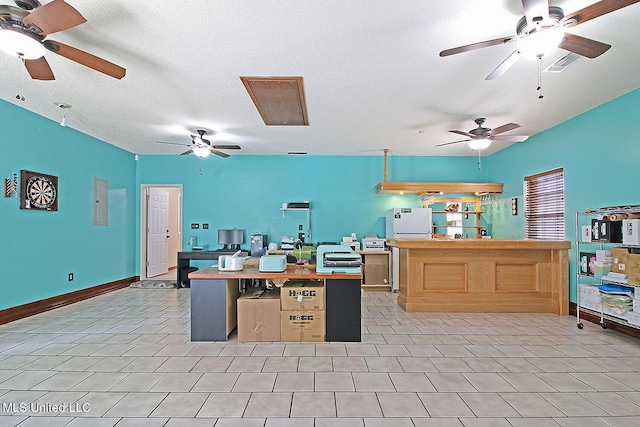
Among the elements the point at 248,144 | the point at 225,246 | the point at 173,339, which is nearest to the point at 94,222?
the point at 225,246

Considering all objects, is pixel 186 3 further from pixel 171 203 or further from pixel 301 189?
pixel 171 203

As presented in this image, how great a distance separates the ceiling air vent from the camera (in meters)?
3.09

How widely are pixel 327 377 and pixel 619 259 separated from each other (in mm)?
3692

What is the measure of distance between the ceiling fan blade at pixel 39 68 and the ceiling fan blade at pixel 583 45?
4153 millimetres

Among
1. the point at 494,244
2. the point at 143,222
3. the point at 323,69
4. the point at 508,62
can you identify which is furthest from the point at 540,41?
the point at 143,222

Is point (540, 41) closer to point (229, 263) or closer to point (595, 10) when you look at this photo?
point (595, 10)

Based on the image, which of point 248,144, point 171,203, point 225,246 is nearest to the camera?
point 248,144

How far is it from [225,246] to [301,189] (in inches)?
82.0

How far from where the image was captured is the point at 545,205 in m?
5.54

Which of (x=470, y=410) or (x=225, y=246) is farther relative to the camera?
(x=225, y=246)

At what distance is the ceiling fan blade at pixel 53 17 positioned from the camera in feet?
6.71

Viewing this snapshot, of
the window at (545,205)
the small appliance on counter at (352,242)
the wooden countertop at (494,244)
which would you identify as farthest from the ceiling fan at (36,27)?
the window at (545,205)

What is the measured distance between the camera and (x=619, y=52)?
305 centimetres

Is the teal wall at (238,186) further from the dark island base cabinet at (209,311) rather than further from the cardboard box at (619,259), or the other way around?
the dark island base cabinet at (209,311)
